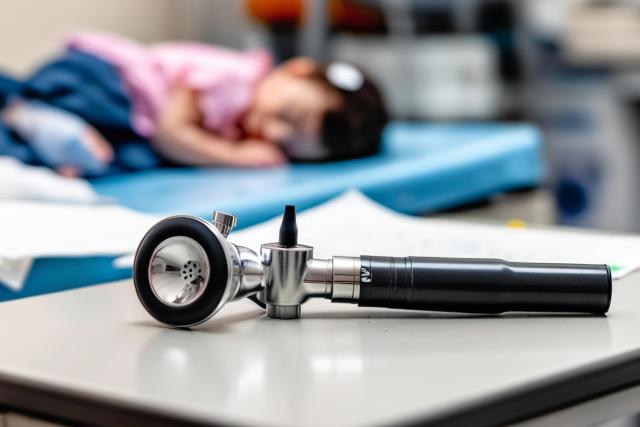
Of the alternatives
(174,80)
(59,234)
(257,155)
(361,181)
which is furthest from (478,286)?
(174,80)

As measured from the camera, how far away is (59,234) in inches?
34.4

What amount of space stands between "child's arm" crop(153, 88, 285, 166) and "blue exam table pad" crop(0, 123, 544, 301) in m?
0.03

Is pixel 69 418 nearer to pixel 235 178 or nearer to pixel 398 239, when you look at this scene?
pixel 398 239

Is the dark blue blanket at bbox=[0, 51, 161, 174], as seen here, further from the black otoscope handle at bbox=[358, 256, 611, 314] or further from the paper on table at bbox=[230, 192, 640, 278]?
the black otoscope handle at bbox=[358, 256, 611, 314]

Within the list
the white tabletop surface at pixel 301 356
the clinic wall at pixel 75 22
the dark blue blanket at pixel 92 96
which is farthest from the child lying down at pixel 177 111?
the white tabletop surface at pixel 301 356

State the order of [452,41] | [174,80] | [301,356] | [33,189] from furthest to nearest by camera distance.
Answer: [452,41]
[174,80]
[33,189]
[301,356]

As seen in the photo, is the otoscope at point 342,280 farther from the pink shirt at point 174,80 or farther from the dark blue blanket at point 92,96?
the pink shirt at point 174,80

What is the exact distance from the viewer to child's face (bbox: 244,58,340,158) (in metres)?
1.72

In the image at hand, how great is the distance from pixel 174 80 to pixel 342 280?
1380 mm

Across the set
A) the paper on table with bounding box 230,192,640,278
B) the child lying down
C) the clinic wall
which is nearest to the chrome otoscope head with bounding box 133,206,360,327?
the paper on table with bounding box 230,192,640,278

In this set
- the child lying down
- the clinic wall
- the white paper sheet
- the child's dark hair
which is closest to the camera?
the white paper sheet

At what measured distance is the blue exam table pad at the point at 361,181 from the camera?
118 centimetres

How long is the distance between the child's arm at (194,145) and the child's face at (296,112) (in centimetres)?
3

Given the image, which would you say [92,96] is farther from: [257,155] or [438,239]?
[438,239]
